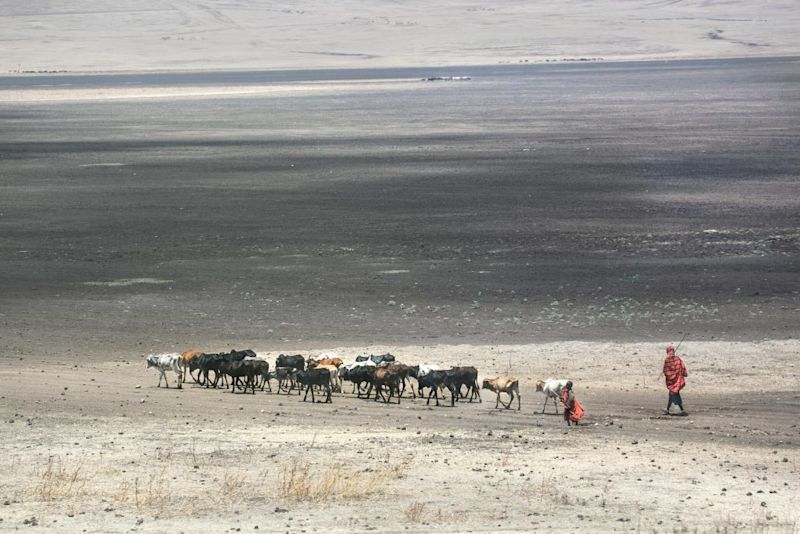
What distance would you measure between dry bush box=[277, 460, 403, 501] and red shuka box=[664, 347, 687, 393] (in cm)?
449

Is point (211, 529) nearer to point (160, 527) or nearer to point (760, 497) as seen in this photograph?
point (160, 527)

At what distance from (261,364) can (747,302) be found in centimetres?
1074

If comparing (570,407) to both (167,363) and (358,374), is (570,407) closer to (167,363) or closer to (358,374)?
(358,374)

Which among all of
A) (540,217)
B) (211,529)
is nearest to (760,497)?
(211,529)

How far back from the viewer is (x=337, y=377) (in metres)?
19.5

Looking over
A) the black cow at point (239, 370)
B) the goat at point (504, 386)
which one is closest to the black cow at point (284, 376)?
the black cow at point (239, 370)

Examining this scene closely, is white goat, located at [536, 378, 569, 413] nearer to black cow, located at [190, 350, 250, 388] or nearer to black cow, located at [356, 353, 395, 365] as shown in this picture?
black cow, located at [356, 353, 395, 365]

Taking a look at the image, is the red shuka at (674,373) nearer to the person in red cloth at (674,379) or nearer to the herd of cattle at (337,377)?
the person in red cloth at (674,379)

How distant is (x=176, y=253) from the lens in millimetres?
31953

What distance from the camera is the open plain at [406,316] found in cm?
1399

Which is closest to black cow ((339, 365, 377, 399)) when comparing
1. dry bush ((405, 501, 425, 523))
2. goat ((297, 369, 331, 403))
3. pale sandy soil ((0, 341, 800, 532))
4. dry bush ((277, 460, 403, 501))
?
pale sandy soil ((0, 341, 800, 532))

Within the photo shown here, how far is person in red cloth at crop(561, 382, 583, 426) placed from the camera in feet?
55.9

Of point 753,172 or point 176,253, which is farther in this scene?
point 753,172

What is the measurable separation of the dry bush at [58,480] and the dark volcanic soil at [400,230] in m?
7.94
